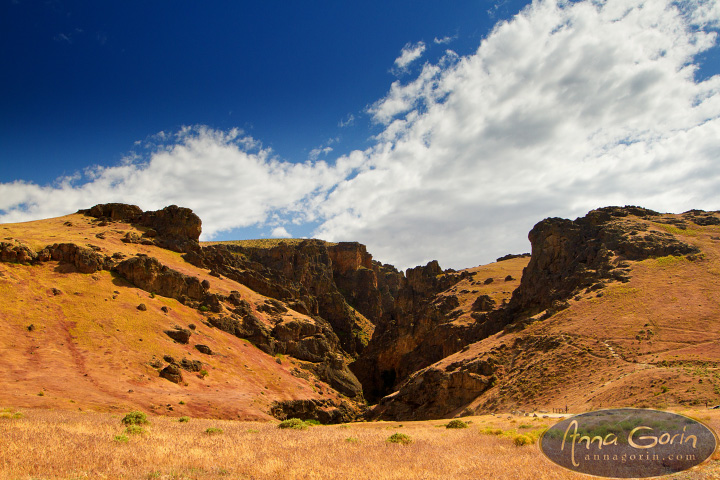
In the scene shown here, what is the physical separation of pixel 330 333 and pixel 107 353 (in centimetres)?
5509

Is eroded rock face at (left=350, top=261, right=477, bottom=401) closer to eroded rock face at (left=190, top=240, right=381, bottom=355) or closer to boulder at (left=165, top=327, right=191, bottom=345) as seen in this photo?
eroded rock face at (left=190, top=240, right=381, bottom=355)

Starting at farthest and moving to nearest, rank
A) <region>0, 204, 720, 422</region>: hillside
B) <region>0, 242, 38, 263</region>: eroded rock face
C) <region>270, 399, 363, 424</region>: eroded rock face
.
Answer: <region>0, 242, 38, 263</region>: eroded rock face → <region>270, 399, 363, 424</region>: eroded rock face → <region>0, 204, 720, 422</region>: hillside

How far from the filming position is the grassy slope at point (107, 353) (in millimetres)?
39531

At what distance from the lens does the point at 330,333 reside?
97812mm

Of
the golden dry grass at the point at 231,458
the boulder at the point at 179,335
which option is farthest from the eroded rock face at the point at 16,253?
the golden dry grass at the point at 231,458

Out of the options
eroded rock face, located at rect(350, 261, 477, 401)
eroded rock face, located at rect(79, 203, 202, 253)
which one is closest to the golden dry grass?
eroded rock face, located at rect(350, 261, 477, 401)

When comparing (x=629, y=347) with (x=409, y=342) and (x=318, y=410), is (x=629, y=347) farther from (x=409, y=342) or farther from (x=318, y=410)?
(x=409, y=342)

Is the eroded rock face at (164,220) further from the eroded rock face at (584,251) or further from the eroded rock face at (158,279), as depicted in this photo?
the eroded rock face at (584,251)

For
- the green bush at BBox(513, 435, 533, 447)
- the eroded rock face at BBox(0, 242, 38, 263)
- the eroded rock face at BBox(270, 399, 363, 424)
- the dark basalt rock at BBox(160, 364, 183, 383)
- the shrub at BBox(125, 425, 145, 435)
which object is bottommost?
the eroded rock face at BBox(270, 399, 363, 424)

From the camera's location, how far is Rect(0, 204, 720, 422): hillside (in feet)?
141

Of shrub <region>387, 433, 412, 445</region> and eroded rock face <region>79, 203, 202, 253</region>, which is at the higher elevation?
eroded rock face <region>79, 203, 202, 253</region>

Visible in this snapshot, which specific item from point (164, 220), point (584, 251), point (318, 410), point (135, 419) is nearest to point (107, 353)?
point (318, 410)

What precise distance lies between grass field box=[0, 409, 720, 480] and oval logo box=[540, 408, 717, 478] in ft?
2.70

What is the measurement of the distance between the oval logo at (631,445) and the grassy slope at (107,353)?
123 ft
